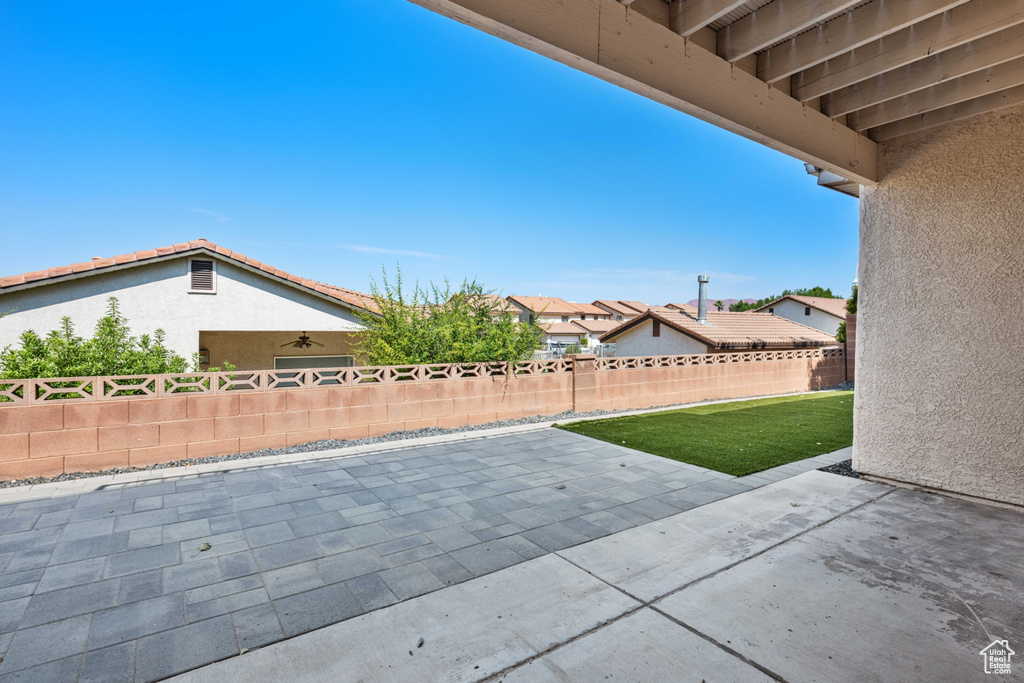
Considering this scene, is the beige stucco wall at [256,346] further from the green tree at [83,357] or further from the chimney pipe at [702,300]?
the chimney pipe at [702,300]

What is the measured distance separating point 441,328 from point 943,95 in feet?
22.0

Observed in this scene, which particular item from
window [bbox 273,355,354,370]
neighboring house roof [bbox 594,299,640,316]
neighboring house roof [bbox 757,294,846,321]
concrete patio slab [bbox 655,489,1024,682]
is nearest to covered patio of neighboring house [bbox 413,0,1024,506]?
concrete patio slab [bbox 655,489,1024,682]

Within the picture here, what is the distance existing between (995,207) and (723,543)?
380 cm

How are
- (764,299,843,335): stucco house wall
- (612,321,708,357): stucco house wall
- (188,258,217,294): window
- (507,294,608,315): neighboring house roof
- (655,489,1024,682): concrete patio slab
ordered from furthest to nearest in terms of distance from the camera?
(507,294,608,315): neighboring house roof → (764,299,843,335): stucco house wall → (612,321,708,357): stucco house wall → (188,258,217,294): window → (655,489,1024,682): concrete patio slab

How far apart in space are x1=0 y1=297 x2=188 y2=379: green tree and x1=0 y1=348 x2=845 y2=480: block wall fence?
608mm

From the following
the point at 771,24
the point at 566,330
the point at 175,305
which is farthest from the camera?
the point at 566,330

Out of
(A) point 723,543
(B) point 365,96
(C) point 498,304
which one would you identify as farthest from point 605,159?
(A) point 723,543

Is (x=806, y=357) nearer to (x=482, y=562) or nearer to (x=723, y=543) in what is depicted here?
(x=723, y=543)

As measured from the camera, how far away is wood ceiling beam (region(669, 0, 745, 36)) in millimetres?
2545

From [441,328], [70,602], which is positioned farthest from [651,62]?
[441,328]

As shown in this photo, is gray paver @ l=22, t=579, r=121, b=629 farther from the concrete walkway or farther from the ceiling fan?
the ceiling fan

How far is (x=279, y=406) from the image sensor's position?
630 centimetres

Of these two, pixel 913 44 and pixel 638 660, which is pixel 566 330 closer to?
pixel 913 44

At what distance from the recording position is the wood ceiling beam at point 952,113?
3.95m
